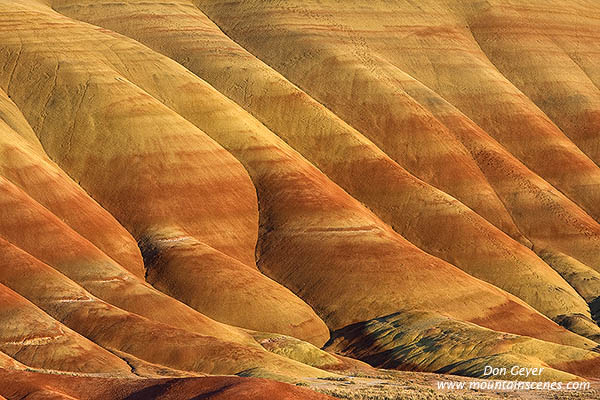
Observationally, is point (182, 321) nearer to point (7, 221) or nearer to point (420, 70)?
point (7, 221)

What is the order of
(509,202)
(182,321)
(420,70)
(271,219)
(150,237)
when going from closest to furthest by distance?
(182,321), (150,237), (271,219), (509,202), (420,70)

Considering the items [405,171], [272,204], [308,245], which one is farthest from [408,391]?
[405,171]

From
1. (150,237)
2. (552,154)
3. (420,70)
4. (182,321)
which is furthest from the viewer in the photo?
(420,70)

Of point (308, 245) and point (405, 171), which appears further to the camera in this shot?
point (405, 171)

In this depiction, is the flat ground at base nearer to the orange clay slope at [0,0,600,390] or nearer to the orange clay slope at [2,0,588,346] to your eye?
the orange clay slope at [0,0,600,390]

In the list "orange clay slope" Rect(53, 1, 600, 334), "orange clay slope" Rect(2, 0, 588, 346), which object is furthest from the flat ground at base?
"orange clay slope" Rect(53, 1, 600, 334)

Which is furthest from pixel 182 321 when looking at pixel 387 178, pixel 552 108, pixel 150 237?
pixel 552 108

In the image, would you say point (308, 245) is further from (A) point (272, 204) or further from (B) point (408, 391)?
(B) point (408, 391)
